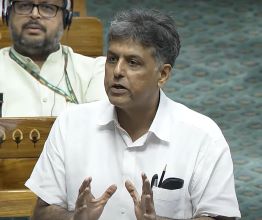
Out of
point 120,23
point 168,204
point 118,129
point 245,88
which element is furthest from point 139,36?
point 245,88

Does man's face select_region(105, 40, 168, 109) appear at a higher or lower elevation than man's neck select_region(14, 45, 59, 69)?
higher

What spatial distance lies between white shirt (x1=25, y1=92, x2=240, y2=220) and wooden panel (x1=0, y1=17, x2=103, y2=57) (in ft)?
2.56

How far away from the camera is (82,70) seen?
188 cm

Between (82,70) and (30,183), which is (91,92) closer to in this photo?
(82,70)

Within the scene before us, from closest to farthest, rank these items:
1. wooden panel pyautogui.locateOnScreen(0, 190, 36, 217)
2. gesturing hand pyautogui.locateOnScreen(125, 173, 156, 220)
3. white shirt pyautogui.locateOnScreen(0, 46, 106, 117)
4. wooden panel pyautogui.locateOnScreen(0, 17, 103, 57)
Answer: gesturing hand pyautogui.locateOnScreen(125, 173, 156, 220) < wooden panel pyautogui.locateOnScreen(0, 190, 36, 217) < white shirt pyautogui.locateOnScreen(0, 46, 106, 117) < wooden panel pyautogui.locateOnScreen(0, 17, 103, 57)

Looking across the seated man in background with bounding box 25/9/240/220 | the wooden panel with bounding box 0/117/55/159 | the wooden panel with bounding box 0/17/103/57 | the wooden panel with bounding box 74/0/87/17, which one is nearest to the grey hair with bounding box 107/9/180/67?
the seated man in background with bounding box 25/9/240/220

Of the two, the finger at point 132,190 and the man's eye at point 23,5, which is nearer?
the finger at point 132,190

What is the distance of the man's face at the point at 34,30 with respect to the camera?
1854mm

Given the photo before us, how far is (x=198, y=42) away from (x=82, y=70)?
1.97ft

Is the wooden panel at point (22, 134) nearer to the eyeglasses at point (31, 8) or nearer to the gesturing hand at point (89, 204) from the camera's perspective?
the eyeglasses at point (31, 8)

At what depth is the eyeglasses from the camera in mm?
1841

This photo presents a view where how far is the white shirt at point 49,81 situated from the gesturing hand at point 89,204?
646 mm

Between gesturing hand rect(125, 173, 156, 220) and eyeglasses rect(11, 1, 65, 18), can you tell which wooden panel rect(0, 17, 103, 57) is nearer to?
eyeglasses rect(11, 1, 65, 18)

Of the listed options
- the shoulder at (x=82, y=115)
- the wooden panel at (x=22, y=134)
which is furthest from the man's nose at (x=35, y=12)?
the shoulder at (x=82, y=115)
